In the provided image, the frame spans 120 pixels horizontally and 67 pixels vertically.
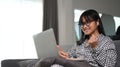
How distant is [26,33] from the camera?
381cm

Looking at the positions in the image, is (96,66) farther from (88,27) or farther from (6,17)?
(6,17)

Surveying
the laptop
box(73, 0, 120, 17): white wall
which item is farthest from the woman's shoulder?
box(73, 0, 120, 17): white wall

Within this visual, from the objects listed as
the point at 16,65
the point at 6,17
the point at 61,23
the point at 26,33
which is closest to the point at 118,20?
the point at 61,23

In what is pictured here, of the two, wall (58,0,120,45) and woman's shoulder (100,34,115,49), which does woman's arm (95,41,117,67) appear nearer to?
woman's shoulder (100,34,115,49)

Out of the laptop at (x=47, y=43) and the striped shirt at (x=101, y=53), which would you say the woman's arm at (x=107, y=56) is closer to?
the striped shirt at (x=101, y=53)

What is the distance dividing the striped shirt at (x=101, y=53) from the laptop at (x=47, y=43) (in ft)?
1.15

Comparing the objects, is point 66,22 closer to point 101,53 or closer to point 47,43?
point 101,53

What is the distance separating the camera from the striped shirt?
5.54 feet

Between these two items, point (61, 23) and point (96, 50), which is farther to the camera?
point (61, 23)

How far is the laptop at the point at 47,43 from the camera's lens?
1557 mm

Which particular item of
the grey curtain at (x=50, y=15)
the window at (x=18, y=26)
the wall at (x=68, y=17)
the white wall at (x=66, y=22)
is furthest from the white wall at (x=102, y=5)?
the window at (x=18, y=26)

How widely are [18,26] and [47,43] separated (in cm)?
223

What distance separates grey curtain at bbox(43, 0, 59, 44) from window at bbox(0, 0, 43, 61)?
0.31ft

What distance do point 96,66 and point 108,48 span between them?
16cm
